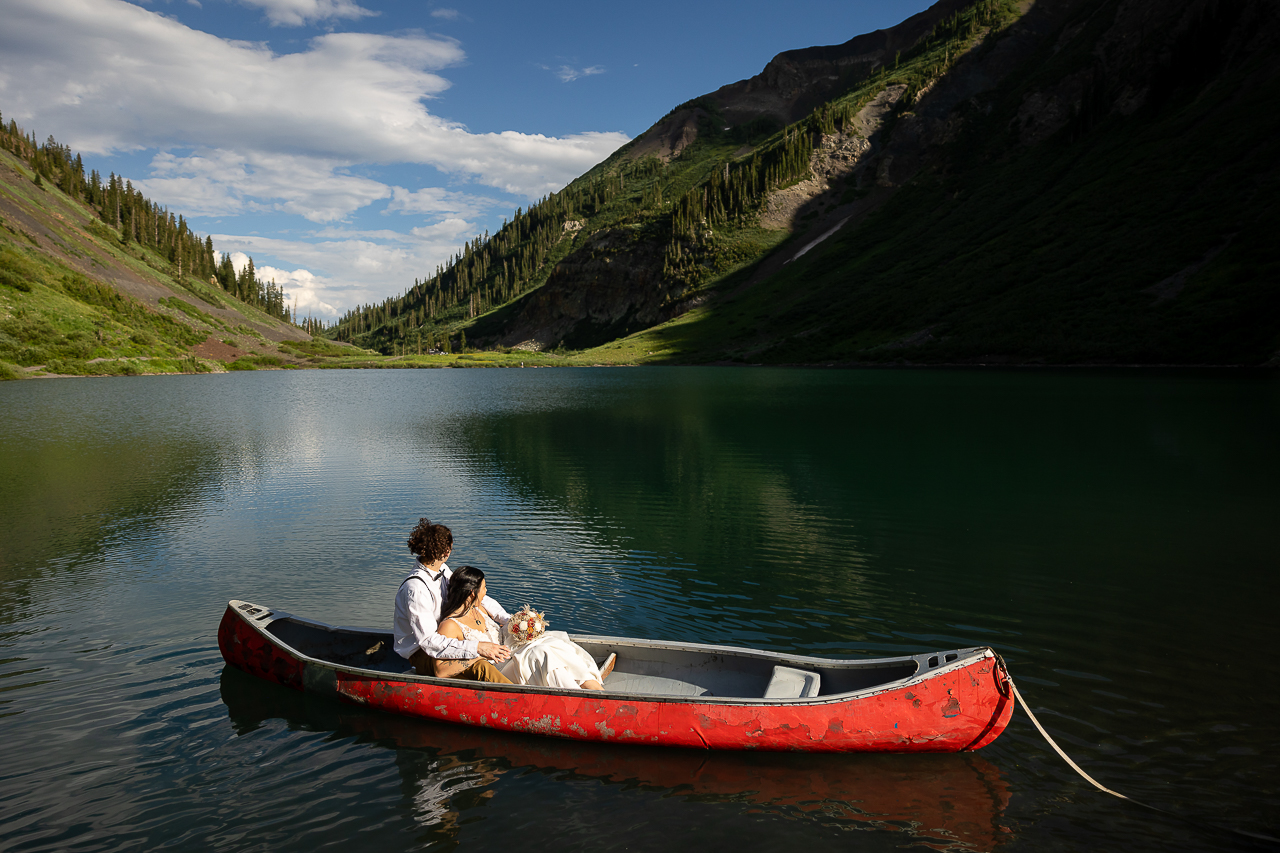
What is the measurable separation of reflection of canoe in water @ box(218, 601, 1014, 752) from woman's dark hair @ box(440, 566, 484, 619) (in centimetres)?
105

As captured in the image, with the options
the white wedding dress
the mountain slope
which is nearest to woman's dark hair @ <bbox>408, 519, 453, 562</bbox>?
the white wedding dress

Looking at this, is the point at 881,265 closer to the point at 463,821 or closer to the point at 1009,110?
the point at 1009,110

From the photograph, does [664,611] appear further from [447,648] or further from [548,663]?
[447,648]

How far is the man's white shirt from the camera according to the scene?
979 cm

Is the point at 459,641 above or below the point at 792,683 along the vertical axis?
above

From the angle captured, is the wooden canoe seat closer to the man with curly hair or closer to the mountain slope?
the man with curly hair

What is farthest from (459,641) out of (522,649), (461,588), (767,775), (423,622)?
(767,775)

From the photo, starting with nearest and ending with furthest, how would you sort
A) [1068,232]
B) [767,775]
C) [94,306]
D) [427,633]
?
[767,775] < [427,633] < [1068,232] < [94,306]

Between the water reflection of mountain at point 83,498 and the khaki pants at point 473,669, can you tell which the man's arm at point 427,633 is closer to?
the khaki pants at point 473,669

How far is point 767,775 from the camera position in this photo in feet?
28.6

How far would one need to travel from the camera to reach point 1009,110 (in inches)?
6870

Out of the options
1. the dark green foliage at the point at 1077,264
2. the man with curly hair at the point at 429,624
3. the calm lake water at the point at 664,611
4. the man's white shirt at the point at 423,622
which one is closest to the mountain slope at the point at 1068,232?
the dark green foliage at the point at 1077,264

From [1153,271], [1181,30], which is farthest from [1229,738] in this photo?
[1181,30]

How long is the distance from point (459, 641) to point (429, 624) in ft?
1.61
